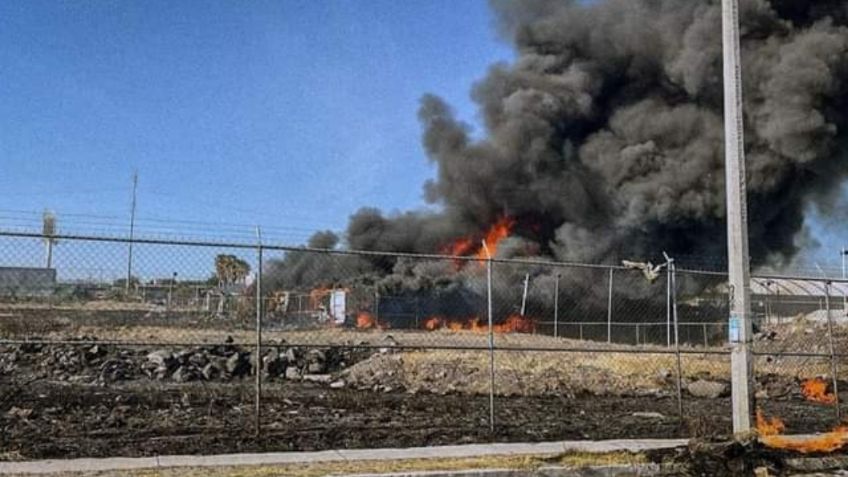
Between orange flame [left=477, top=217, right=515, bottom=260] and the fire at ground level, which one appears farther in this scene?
orange flame [left=477, top=217, right=515, bottom=260]

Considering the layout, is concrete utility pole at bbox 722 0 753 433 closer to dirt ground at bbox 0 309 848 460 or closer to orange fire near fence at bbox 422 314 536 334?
dirt ground at bbox 0 309 848 460

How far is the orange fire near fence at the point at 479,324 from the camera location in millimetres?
33362

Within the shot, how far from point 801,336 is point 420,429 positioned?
24.4m

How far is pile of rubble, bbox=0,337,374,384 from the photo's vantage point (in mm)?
19125

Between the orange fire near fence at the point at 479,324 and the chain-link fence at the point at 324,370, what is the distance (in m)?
0.18

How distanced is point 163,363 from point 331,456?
13166 millimetres

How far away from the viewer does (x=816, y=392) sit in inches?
687

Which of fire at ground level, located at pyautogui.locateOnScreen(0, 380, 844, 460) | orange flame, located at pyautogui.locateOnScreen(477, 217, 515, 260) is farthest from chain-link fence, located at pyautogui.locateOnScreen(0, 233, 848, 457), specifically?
orange flame, located at pyautogui.locateOnScreen(477, 217, 515, 260)

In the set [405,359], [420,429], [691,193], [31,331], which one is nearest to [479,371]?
[405,359]

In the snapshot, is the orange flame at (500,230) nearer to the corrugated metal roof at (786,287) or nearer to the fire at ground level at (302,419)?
the corrugated metal roof at (786,287)

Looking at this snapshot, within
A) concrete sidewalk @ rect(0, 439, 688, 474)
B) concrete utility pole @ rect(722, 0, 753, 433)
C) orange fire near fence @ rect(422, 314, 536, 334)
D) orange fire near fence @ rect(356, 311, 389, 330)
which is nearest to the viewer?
Result: concrete sidewalk @ rect(0, 439, 688, 474)

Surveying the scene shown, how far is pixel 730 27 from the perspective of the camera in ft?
30.9

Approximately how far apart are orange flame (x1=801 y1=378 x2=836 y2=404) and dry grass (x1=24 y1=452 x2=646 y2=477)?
9.62 m

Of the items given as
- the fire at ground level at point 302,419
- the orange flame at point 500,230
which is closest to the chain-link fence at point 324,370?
the fire at ground level at point 302,419
